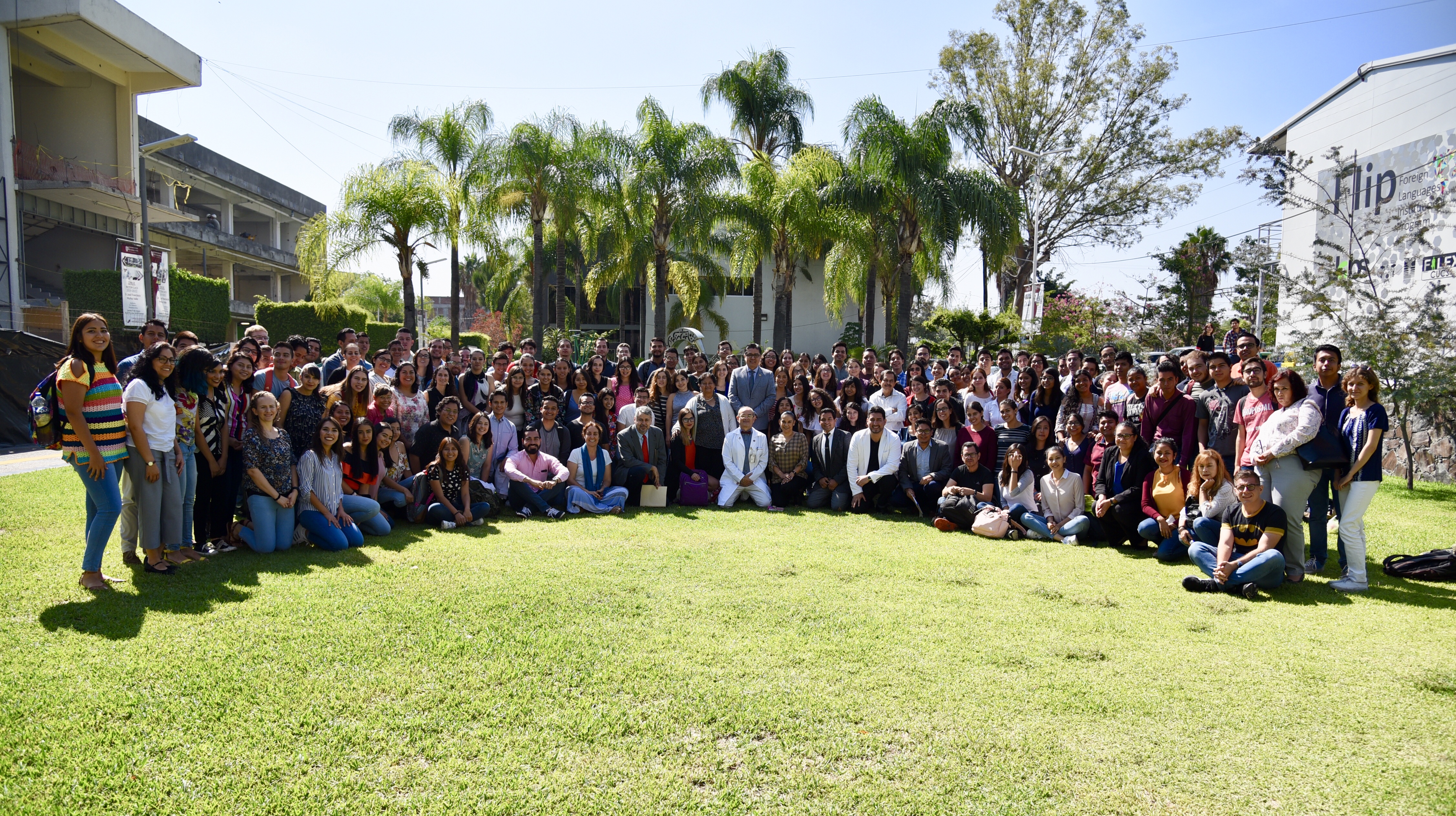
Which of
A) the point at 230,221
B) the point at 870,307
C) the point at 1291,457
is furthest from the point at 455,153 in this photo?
the point at 230,221

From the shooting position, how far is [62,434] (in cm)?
535

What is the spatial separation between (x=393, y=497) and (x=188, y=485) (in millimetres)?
2018

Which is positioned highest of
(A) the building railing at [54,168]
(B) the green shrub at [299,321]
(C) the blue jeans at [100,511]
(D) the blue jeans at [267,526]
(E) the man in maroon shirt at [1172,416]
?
(A) the building railing at [54,168]

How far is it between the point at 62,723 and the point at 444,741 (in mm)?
1782

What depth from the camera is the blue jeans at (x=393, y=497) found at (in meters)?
8.09

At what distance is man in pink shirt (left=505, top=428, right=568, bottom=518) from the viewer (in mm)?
8805

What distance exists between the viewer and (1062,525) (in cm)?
819

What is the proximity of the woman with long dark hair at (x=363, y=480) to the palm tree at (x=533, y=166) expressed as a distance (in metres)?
13.8

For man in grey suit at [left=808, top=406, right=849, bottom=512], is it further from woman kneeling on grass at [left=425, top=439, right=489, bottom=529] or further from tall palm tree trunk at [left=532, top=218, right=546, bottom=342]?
tall palm tree trunk at [left=532, top=218, right=546, bottom=342]

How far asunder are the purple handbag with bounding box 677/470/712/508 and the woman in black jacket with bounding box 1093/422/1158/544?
4.46 m

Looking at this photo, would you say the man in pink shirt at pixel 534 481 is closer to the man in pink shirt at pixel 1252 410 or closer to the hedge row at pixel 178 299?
the man in pink shirt at pixel 1252 410

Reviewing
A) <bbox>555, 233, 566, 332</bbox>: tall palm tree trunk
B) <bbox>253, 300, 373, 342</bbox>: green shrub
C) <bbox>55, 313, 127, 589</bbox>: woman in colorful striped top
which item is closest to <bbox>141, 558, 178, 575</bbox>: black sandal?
<bbox>55, 313, 127, 589</bbox>: woman in colorful striped top

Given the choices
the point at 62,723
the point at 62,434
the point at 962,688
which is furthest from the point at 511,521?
the point at 962,688

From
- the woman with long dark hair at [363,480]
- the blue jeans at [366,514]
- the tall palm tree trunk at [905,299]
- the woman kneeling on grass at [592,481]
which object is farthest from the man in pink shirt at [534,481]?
the tall palm tree trunk at [905,299]
